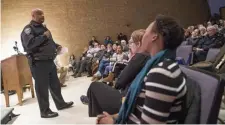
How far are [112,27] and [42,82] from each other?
685 cm

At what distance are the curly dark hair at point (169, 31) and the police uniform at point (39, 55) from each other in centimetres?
242

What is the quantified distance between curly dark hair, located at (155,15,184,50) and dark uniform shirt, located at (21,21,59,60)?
2419 millimetres

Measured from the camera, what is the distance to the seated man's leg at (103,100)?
2.01m

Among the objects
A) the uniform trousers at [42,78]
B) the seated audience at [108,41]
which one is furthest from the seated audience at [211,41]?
the seated audience at [108,41]

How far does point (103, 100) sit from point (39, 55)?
1.64m

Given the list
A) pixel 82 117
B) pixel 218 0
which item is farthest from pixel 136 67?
pixel 218 0

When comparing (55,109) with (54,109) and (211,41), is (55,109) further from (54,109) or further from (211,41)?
(211,41)

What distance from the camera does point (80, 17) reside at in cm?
984

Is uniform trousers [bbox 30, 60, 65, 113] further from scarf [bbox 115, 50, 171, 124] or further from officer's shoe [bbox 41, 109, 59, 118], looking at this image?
scarf [bbox 115, 50, 171, 124]

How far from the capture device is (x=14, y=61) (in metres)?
4.31

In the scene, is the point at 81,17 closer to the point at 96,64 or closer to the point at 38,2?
the point at 38,2

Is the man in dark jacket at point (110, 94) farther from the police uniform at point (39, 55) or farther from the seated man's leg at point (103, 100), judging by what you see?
the police uniform at point (39, 55)

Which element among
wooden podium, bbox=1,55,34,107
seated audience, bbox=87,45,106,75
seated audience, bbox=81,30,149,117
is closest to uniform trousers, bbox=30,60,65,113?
wooden podium, bbox=1,55,34,107

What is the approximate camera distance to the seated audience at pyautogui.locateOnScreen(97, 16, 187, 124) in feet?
3.48
